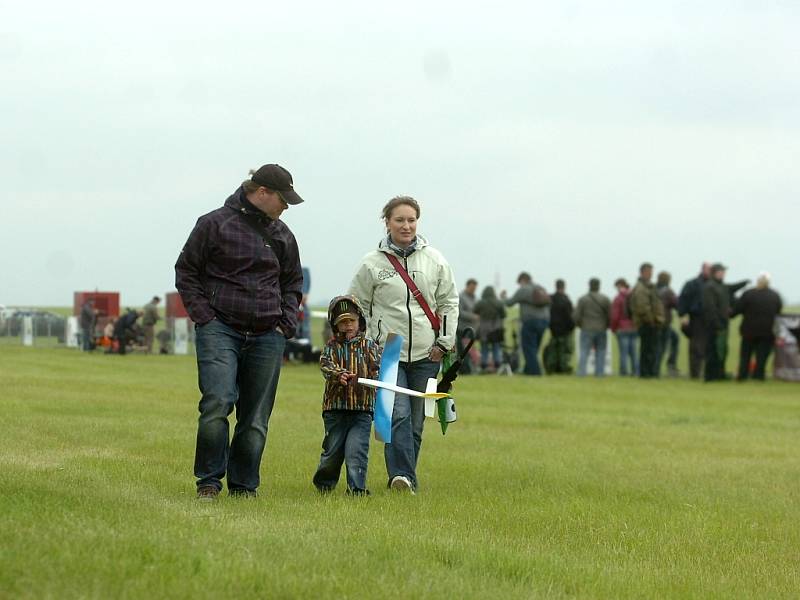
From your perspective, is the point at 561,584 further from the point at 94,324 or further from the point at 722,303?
the point at 94,324

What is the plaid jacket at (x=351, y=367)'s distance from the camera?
401 inches

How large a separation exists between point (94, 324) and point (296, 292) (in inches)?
1358

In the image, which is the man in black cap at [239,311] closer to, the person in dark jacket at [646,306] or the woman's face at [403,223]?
the woman's face at [403,223]

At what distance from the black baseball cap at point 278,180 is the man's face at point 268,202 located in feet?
0.13

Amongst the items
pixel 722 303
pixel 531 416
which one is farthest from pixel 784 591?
pixel 722 303

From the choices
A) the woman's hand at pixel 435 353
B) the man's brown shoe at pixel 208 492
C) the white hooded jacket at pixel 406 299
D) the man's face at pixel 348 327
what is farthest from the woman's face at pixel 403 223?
the man's brown shoe at pixel 208 492

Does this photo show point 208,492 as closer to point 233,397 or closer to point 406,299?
point 233,397

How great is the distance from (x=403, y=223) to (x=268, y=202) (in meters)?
1.21

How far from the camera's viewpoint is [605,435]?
696 inches

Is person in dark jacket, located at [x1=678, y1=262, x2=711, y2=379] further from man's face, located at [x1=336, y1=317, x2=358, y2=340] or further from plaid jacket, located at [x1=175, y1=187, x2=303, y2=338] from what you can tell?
plaid jacket, located at [x1=175, y1=187, x2=303, y2=338]

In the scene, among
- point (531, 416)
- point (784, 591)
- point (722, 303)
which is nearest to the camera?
point (784, 591)

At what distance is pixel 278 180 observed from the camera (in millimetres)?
9453

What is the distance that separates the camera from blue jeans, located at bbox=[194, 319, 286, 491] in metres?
9.38

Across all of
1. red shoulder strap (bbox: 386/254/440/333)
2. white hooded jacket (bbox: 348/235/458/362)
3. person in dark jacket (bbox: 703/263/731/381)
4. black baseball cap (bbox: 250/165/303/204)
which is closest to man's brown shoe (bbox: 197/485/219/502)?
white hooded jacket (bbox: 348/235/458/362)
